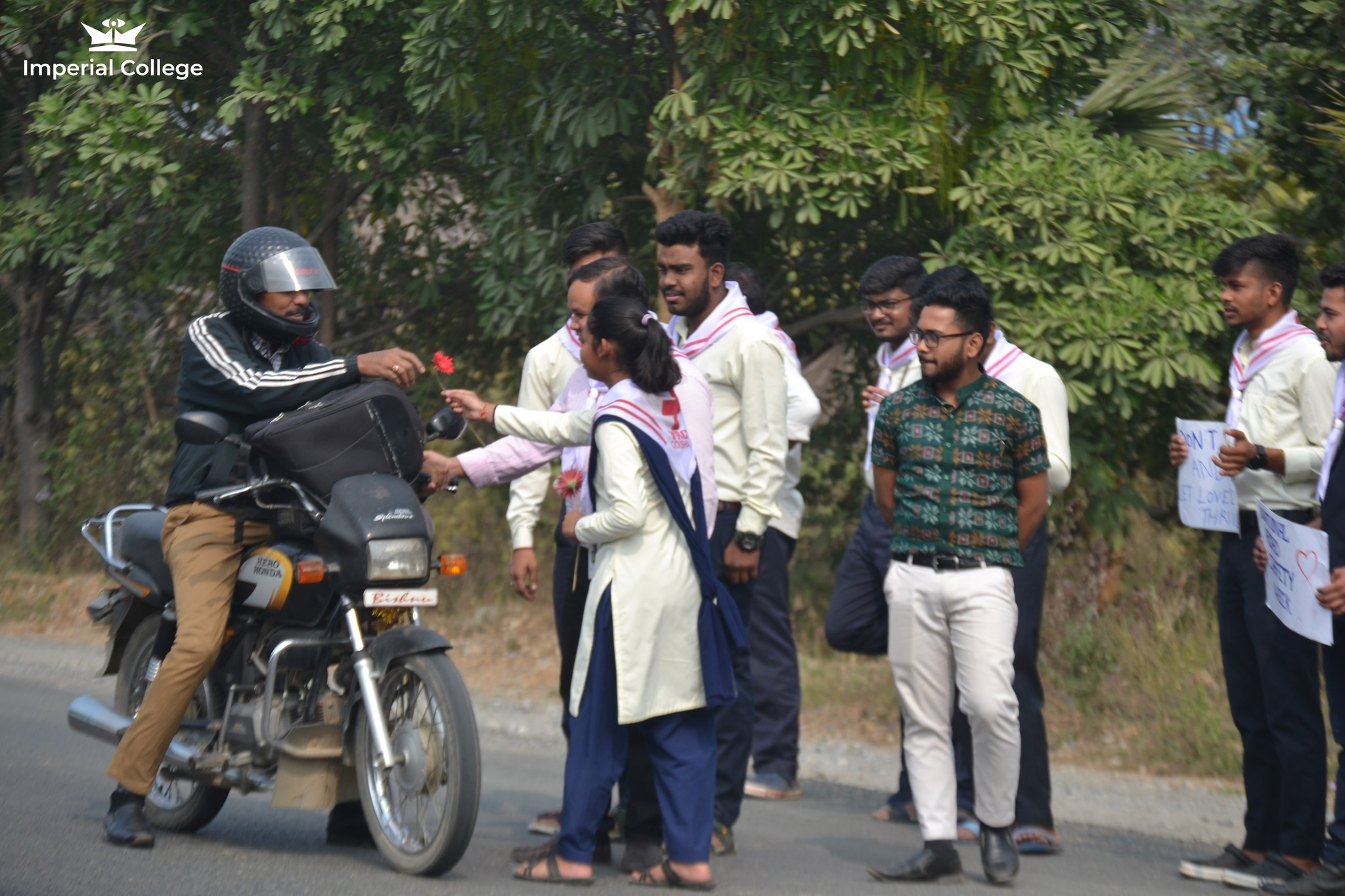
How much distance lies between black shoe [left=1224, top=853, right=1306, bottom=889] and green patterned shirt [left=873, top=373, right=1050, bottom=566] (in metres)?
1.39

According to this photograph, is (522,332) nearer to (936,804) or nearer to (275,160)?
(275,160)

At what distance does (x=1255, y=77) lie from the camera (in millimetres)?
8422

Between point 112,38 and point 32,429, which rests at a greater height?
point 112,38

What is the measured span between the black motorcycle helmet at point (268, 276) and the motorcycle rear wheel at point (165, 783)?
132 cm

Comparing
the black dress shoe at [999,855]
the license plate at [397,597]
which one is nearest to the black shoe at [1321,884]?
the black dress shoe at [999,855]

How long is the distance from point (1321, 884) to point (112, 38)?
9798 millimetres

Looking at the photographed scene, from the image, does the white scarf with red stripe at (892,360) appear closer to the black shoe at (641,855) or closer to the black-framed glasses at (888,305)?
the black-framed glasses at (888,305)

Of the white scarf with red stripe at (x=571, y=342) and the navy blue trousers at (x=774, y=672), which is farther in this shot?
the navy blue trousers at (x=774, y=672)

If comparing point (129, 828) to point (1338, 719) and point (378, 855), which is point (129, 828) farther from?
point (1338, 719)

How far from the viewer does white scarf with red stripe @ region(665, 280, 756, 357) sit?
5.91 m

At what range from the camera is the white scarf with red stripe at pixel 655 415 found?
16.6 feet

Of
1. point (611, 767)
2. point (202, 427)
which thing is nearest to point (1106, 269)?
point (611, 767)

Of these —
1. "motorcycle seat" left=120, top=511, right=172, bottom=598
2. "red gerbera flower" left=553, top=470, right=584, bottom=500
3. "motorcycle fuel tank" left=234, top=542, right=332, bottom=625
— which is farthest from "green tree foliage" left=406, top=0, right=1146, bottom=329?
"motorcycle fuel tank" left=234, top=542, right=332, bottom=625

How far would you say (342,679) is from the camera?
5141 millimetres
